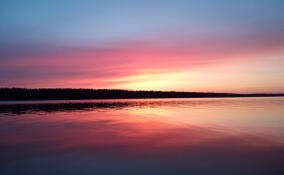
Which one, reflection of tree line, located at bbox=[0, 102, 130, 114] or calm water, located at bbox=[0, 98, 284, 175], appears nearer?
calm water, located at bbox=[0, 98, 284, 175]

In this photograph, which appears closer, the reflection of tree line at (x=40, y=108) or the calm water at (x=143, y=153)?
the calm water at (x=143, y=153)

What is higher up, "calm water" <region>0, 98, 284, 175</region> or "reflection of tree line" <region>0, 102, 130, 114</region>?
"reflection of tree line" <region>0, 102, 130, 114</region>

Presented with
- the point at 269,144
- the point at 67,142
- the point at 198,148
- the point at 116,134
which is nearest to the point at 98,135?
the point at 116,134

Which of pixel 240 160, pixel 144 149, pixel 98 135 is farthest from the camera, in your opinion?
pixel 98 135

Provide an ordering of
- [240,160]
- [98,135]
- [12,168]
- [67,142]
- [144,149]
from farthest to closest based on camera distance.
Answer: [98,135]
[67,142]
[144,149]
[240,160]
[12,168]

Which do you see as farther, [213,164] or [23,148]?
[23,148]

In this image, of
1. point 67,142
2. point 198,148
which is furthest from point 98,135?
point 198,148

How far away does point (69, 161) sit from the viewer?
30.6 feet

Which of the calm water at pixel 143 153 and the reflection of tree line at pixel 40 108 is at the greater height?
the reflection of tree line at pixel 40 108

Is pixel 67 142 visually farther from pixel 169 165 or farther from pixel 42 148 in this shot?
pixel 169 165

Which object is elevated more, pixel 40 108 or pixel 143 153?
pixel 40 108

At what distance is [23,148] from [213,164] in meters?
9.37

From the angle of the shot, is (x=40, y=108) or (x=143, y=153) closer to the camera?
(x=143, y=153)

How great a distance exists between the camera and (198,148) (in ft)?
37.4
